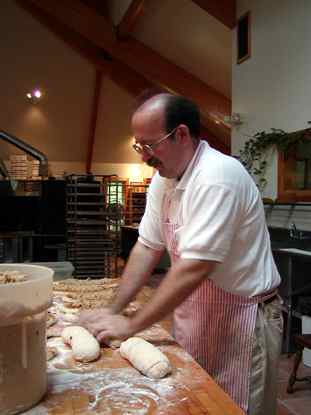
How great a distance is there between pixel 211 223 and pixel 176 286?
18 centimetres

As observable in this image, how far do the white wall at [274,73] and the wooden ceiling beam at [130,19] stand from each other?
1.71m

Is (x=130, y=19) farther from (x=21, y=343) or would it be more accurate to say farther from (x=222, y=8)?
(x=21, y=343)

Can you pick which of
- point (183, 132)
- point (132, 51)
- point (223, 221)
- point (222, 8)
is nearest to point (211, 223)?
point (223, 221)

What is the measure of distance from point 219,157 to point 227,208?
0.52 ft

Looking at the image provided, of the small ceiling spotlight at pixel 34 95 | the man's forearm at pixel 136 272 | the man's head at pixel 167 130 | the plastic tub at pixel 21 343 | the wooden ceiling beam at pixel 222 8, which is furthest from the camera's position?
the small ceiling spotlight at pixel 34 95

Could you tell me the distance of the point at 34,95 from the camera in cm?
899

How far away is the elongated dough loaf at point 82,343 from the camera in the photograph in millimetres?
1113

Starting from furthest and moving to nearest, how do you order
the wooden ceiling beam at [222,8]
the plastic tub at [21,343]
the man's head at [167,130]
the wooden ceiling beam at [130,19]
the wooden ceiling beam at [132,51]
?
the wooden ceiling beam at [132,51], the wooden ceiling beam at [130,19], the wooden ceiling beam at [222,8], the man's head at [167,130], the plastic tub at [21,343]

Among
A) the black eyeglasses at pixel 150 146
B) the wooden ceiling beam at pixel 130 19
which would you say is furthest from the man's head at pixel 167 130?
the wooden ceiling beam at pixel 130 19

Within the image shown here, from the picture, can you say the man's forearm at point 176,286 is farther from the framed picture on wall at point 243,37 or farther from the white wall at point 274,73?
the framed picture on wall at point 243,37

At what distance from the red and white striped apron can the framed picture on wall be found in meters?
4.31

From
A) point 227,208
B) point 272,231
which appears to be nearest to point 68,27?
point 272,231

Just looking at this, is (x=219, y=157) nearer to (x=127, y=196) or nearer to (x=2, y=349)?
(x=2, y=349)

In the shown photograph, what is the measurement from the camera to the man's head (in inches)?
47.5
